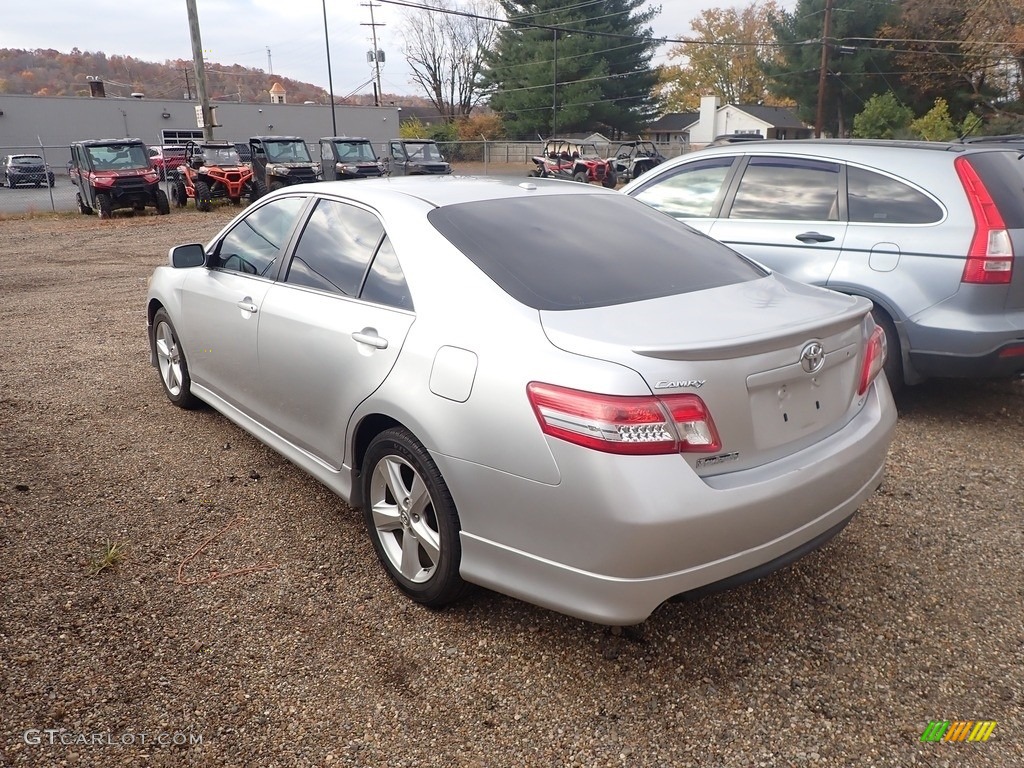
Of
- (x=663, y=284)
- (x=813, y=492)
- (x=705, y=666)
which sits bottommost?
(x=705, y=666)

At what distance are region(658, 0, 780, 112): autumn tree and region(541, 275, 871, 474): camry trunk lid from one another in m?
66.3

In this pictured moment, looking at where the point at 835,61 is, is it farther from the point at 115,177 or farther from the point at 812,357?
the point at 812,357

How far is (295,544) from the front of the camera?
11.1 ft

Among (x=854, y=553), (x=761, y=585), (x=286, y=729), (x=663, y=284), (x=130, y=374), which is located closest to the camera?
(x=286, y=729)

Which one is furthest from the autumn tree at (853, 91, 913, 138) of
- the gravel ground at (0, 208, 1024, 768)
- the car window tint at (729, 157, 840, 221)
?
the gravel ground at (0, 208, 1024, 768)

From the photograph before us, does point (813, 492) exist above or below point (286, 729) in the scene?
above

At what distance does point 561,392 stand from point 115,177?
2046 cm

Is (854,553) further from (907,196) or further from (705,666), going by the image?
(907,196)

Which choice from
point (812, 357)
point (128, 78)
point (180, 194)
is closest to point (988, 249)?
point (812, 357)

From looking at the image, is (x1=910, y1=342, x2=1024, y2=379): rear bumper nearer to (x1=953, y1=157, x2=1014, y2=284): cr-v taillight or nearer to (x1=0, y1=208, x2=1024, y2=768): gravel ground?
(x1=953, y1=157, x2=1014, y2=284): cr-v taillight

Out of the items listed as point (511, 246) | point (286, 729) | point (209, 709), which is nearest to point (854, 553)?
point (511, 246)

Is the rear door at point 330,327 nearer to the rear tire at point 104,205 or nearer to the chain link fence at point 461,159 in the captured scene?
the rear tire at point 104,205

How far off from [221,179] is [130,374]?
17.3 metres

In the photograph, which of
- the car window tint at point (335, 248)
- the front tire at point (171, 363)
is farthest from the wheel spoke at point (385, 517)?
the front tire at point (171, 363)
